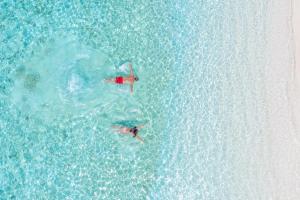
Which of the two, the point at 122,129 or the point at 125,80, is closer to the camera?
the point at 122,129

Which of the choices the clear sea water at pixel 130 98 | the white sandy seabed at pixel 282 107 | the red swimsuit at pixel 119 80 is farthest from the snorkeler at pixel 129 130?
the white sandy seabed at pixel 282 107

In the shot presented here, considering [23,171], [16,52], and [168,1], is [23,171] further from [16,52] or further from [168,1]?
[168,1]

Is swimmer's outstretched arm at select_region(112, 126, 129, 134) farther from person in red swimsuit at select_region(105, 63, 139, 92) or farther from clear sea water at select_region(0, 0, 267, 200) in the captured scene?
person in red swimsuit at select_region(105, 63, 139, 92)

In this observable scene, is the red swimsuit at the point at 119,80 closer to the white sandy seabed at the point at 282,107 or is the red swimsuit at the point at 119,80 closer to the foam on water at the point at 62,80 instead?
the foam on water at the point at 62,80

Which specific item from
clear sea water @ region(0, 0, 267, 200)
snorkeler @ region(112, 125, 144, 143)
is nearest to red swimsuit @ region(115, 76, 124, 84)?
clear sea water @ region(0, 0, 267, 200)

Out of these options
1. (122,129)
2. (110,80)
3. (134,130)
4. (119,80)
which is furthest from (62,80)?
(134,130)

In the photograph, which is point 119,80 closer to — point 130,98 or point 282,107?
point 130,98
